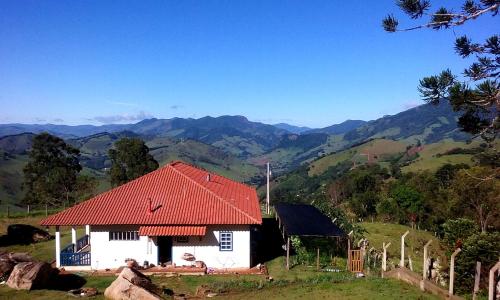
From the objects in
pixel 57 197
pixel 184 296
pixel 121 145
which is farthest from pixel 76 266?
pixel 57 197

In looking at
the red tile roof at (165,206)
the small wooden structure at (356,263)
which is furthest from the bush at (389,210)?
the small wooden structure at (356,263)

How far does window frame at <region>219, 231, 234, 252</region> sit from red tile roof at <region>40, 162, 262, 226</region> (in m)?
0.92

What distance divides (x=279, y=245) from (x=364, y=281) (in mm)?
11918

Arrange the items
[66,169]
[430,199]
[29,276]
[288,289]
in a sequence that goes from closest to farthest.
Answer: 1. [288,289]
2. [29,276]
3. [66,169]
4. [430,199]

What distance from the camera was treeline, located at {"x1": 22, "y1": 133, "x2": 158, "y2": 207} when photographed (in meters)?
52.3

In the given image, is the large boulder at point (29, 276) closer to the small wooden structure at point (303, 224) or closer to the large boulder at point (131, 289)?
the large boulder at point (131, 289)

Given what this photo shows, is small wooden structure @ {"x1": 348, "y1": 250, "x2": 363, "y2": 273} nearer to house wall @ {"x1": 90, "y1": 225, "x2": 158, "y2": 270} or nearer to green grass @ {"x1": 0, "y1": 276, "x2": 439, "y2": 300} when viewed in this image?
green grass @ {"x1": 0, "y1": 276, "x2": 439, "y2": 300}

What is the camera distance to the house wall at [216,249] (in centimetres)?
2406

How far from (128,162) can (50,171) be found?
41.7ft

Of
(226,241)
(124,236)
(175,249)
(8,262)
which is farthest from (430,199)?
(8,262)

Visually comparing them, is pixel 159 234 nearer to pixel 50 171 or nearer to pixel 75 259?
pixel 75 259

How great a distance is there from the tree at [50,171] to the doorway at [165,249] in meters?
33.0

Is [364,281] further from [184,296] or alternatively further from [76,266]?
[76,266]

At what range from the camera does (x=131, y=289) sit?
1644cm
